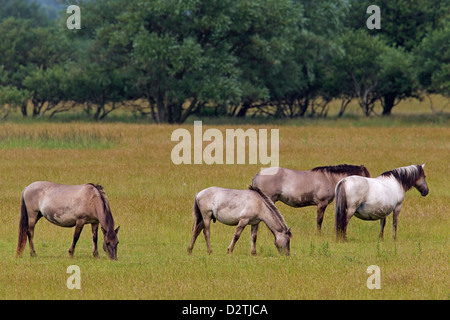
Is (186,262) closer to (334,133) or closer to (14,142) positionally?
(14,142)

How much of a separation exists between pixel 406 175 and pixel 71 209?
26.3 ft

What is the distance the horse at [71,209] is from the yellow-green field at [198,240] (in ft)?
1.69

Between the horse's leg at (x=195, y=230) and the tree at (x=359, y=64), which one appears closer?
the horse's leg at (x=195, y=230)

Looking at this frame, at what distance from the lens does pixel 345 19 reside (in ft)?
207

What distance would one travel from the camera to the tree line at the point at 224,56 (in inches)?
1863

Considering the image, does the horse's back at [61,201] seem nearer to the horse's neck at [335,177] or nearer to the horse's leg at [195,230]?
the horse's leg at [195,230]

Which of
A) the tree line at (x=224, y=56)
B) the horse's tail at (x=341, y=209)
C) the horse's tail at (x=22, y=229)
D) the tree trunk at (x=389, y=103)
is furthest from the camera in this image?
the tree trunk at (x=389, y=103)

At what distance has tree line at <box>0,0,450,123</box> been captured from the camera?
47.3 meters

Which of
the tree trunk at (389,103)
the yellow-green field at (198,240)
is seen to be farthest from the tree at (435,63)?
the yellow-green field at (198,240)

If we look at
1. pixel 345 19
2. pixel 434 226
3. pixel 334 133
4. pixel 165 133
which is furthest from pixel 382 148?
pixel 345 19

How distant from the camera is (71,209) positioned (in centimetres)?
1284

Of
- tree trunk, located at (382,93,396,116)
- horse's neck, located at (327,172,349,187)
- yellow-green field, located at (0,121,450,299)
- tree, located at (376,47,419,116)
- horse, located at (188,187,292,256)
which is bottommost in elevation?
yellow-green field, located at (0,121,450,299)

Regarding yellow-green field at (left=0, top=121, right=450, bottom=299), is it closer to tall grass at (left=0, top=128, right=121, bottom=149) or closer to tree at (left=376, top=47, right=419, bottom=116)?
tall grass at (left=0, top=128, right=121, bottom=149)

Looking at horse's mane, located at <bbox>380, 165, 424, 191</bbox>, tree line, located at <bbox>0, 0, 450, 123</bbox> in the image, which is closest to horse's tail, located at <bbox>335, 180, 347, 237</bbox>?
horse's mane, located at <bbox>380, 165, 424, 191</bbox>
